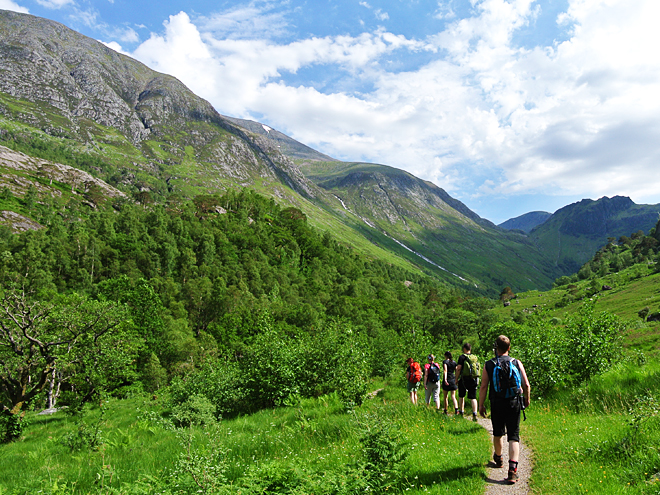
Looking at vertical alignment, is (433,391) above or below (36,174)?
below

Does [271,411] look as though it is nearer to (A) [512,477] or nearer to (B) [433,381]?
(B) [433,381]

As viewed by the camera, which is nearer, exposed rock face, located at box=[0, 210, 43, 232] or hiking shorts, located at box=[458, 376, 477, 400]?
hiking shorts, located at box=[458, 376, 477, 400]

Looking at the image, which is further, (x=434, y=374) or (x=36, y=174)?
(x=36, y=174)

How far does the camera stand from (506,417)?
7.62 meters

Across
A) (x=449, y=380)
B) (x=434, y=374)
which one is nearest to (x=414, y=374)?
(x=434, y=374)

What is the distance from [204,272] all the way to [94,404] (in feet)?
264

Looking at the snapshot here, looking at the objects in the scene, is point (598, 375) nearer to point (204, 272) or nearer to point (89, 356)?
point (89, 356)

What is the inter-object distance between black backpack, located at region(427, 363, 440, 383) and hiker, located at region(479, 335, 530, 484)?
6.96 meters

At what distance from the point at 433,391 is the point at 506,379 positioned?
26.5 feet

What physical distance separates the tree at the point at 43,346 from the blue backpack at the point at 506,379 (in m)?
18.4

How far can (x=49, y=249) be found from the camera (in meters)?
96.1

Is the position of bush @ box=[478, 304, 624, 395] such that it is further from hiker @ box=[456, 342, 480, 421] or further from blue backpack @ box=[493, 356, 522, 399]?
blue backpack @ box=[493, 356, 522, 399]

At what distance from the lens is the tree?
16.0 meters

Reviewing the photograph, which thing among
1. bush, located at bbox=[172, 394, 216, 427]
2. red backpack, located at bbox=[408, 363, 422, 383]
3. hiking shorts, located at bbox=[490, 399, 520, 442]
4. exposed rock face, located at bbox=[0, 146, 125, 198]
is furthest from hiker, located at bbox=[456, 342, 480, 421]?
exposed rock face, located at bbox=[0, 146, 125, 198]
